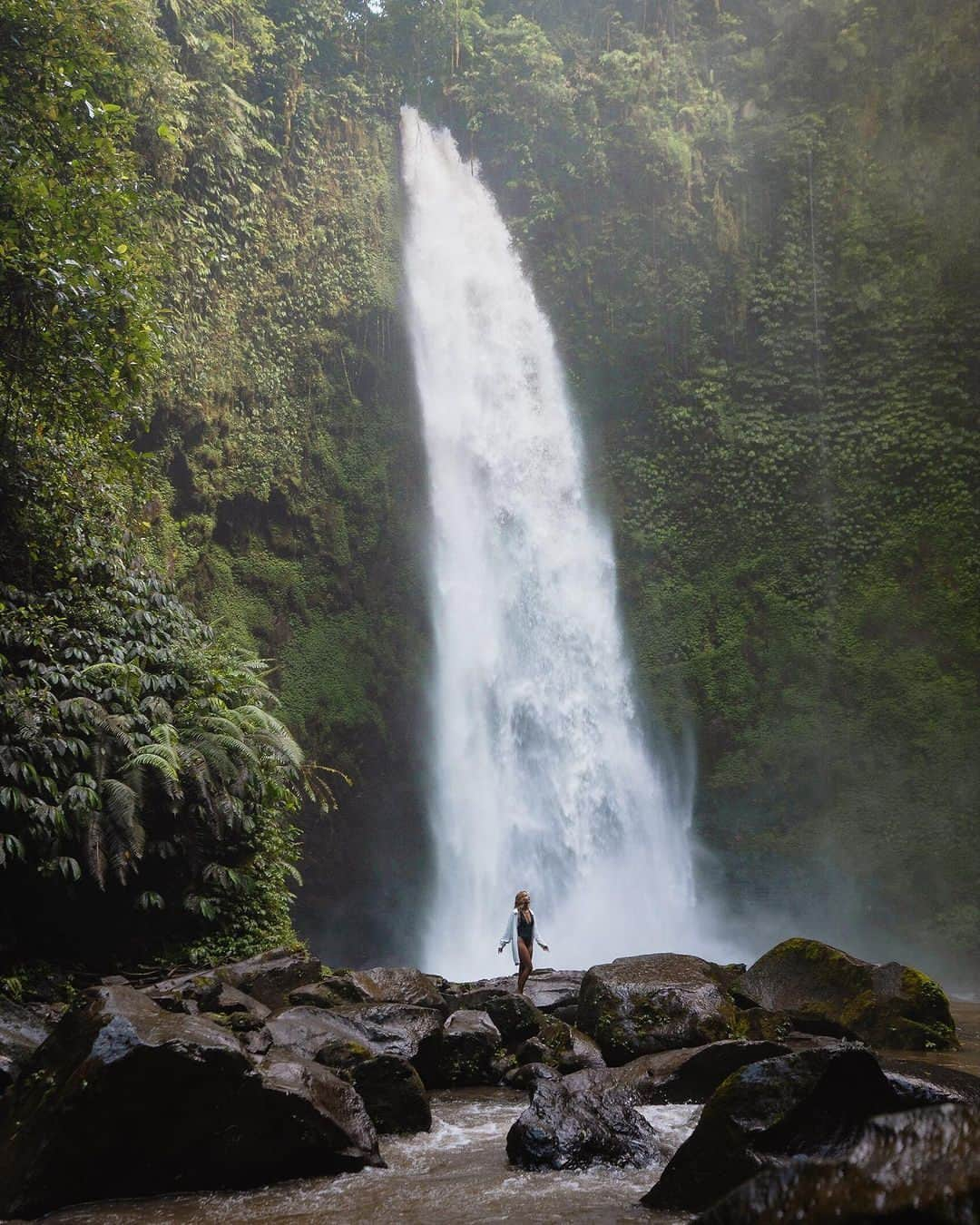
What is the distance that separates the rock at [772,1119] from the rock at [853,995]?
315 cm

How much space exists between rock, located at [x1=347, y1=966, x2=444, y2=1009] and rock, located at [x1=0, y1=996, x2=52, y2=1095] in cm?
224

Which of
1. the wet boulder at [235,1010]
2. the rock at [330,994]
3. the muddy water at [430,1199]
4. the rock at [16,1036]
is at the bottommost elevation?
the muddy water at [430,1199]

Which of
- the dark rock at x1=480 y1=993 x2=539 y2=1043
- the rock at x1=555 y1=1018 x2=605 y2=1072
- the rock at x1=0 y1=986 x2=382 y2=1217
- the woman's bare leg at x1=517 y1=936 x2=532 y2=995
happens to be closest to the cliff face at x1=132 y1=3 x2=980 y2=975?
the woman's bare leg at x1=517 y1=936 x2=532 y2=995

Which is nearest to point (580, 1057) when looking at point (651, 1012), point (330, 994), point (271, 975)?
point (651, 1012)

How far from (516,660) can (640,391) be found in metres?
6.59

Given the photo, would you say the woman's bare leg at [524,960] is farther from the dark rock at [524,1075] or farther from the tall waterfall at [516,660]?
the tall waterfall at [516,660]

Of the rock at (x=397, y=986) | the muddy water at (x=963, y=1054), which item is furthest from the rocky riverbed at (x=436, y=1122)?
the rock at (x=397, y=986)

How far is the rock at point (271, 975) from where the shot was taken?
6598mm

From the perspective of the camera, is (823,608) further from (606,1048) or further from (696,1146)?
(696,1146)

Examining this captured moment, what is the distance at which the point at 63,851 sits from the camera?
22.7ft

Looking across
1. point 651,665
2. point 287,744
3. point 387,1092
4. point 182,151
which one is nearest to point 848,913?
point 651,665

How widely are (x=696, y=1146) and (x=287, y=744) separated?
6508mm

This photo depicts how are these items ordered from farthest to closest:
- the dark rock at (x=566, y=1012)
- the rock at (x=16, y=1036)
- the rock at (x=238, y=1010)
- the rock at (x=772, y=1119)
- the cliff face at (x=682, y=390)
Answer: the cliff face at (x=682, y=390) → the dark rock at (x=566, y=1012) → the rock at (x=238, y=1010) → the rock at (x=16, y=1036) → the rock at (x=772, y=1119)

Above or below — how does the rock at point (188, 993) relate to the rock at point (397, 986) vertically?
below
